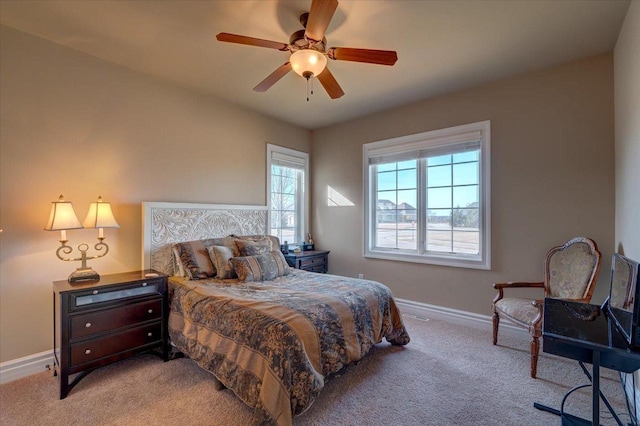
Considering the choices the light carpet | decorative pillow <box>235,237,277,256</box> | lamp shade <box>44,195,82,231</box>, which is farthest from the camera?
decorative pillow <box>235,237,277,256</box>

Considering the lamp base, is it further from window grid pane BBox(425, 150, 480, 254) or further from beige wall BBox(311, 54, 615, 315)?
window grid pane BBox(425, 150, 480, 254)

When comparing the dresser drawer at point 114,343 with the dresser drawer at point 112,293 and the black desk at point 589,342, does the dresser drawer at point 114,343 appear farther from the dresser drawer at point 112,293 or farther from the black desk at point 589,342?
the black desk at point 589,342

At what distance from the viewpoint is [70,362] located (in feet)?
7.21

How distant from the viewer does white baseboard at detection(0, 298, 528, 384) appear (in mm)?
2371

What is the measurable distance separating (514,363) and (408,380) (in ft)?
3.50

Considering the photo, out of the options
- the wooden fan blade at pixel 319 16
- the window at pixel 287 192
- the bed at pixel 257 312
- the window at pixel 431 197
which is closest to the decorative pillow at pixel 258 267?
the bed at pixel 257 312

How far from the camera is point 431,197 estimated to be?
3865 mm

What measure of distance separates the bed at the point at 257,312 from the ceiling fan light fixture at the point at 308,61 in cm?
181

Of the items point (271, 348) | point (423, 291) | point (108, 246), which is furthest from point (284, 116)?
point (271, 348)

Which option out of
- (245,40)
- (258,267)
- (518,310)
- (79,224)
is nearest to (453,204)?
(518,310)

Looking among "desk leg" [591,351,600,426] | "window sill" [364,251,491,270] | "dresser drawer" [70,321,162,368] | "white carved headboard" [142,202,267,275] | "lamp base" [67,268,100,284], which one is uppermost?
"white carved headboard" [142,202,267,275]

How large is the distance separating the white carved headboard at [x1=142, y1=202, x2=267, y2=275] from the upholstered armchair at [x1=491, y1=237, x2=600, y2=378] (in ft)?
10.4

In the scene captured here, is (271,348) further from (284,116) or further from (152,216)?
(284,116)

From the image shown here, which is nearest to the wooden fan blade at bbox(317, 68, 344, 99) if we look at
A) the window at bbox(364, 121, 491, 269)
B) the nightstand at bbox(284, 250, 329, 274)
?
the window at bbox(364, 121, 491, 269)
